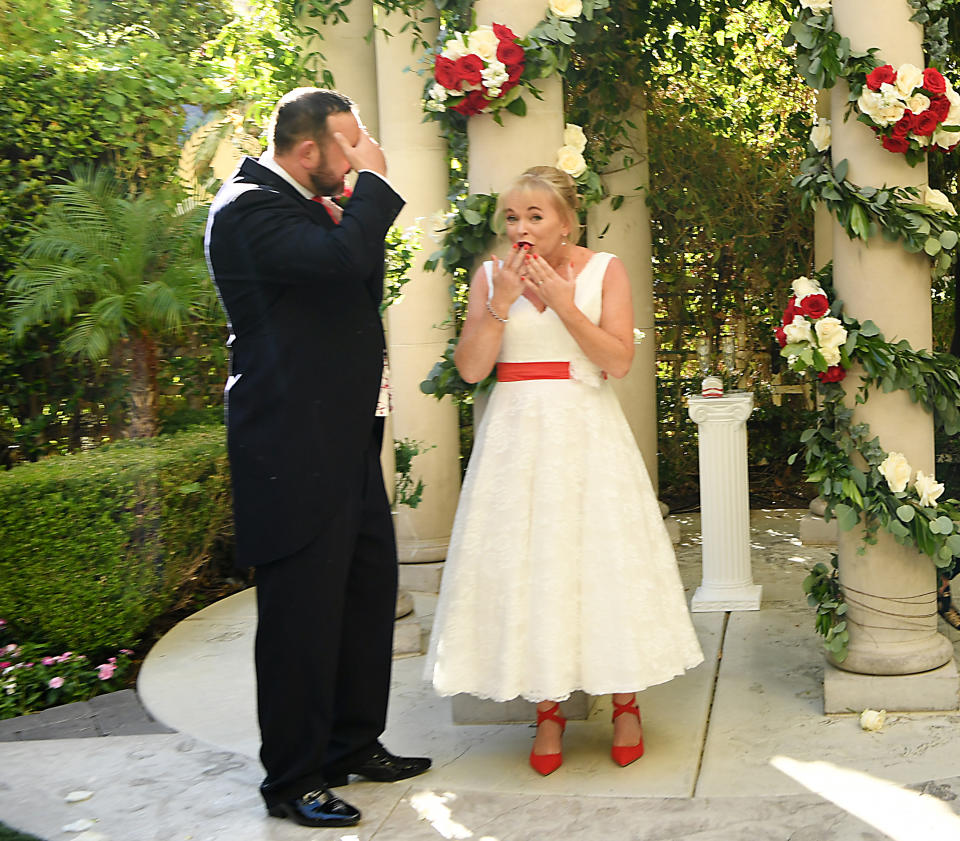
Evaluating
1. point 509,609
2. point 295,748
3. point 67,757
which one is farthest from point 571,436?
point 67,757

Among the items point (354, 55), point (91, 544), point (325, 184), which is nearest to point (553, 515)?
point (325, 184)

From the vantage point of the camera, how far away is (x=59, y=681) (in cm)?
488

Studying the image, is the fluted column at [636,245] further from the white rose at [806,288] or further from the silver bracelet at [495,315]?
the silver bracelet at [495,315]

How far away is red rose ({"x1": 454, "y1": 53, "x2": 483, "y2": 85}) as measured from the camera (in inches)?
149

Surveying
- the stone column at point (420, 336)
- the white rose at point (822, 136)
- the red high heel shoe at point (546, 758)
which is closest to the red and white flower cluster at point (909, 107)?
the white rose at point (822, 136)

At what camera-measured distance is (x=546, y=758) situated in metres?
3.61

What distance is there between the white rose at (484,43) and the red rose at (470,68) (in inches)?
0.8

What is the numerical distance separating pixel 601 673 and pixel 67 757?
196cm

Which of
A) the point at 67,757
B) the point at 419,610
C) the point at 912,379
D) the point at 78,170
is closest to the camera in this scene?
the point at 912,379

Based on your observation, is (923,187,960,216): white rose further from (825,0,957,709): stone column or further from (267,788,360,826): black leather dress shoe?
(267,788,360,826): black leather dress shoe

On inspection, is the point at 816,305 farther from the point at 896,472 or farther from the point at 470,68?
the point at 470,68

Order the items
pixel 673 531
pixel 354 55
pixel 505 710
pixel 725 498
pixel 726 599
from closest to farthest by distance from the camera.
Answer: pixel 505 710 < pixel 726 599 < pixel 725 498 < pixel 354 55 < pixel 673 531

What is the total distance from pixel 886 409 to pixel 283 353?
81.2 inches

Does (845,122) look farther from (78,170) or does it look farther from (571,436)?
(78,170)
